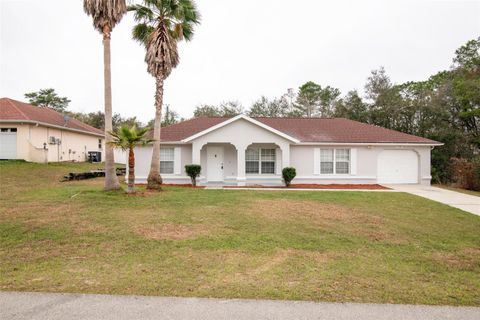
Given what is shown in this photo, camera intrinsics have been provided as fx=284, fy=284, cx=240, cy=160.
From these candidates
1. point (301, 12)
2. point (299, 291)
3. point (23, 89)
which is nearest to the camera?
point (299, 291)

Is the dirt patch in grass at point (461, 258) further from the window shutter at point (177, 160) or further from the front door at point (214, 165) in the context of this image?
the window shutter at point (177, 160)

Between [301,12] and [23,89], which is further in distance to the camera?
[23,89]

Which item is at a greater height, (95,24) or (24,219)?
(95,24)

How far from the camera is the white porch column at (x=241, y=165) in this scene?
17.2m

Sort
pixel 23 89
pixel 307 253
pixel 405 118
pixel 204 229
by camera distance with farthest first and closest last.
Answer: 1. pixel 23 89
2. pixel 405 118
3. pixel 204 229
4. pixel 307 253

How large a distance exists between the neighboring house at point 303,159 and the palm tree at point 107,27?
496cm

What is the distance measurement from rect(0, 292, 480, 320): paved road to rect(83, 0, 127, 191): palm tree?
9584mm

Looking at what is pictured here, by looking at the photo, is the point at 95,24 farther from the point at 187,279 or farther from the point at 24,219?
the point at 187,279

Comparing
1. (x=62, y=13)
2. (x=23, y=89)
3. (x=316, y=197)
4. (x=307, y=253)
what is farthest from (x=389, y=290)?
(x=23, y=89)

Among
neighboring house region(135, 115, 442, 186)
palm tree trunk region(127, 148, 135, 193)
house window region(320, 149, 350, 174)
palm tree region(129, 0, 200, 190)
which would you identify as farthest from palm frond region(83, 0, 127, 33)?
house window region(320, 149, 350, 174)

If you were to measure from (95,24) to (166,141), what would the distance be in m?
7.24

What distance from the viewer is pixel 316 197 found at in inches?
500

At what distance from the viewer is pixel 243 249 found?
5.96 meters

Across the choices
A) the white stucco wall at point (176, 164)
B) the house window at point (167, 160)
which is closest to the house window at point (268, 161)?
the white stucco wall at point (176, 164)
